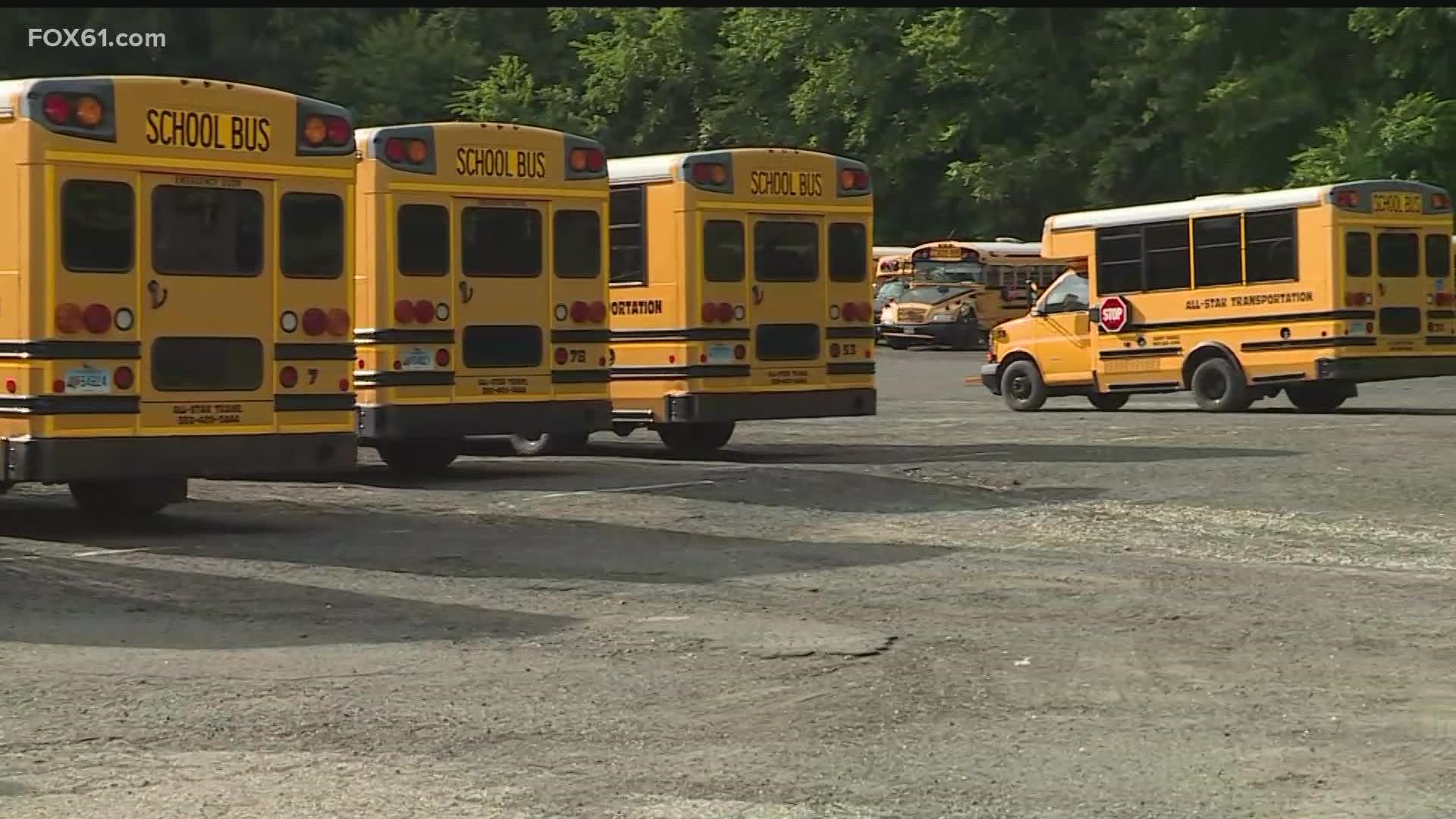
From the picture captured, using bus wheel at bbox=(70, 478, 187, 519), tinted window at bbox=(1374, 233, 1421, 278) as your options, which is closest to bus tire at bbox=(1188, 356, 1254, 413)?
tinted window at bbox=(1374, 233, 1421, 278)

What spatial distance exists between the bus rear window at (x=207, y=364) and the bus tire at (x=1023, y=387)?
15.1 m

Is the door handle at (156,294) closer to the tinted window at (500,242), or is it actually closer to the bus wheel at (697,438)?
the tinted window at (500,242)

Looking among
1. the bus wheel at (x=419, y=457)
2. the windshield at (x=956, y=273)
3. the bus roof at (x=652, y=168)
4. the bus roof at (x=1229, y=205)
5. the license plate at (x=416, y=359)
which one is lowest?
the bus wheel at (x=419, y=457)

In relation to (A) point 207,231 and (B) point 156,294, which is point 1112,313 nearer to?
(A) point 207,231

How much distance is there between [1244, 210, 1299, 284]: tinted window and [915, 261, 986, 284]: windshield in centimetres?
2390

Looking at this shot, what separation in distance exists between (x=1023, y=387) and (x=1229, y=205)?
3.70 metres

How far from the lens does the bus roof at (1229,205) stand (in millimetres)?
25219

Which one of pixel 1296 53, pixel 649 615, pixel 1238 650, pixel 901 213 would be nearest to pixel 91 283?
pixel 649 615

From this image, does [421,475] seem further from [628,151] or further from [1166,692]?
[628,151]

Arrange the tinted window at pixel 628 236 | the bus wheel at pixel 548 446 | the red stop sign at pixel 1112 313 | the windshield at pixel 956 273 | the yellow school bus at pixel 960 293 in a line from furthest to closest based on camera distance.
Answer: the windshield at pixel 956 273 → the yellow school bus at pixel 960 293 → the red stop sign at pixel 1112 313 → the bus wheel at pixel 548 446 → the tinted window at pixel 628 236

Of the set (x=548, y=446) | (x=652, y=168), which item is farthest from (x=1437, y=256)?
(x=548, y=446)

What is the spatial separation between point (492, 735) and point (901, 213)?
184 ft

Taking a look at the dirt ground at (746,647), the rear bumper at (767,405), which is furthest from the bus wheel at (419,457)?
the rear bumper at (767,405)

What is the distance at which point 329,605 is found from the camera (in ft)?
36.1
